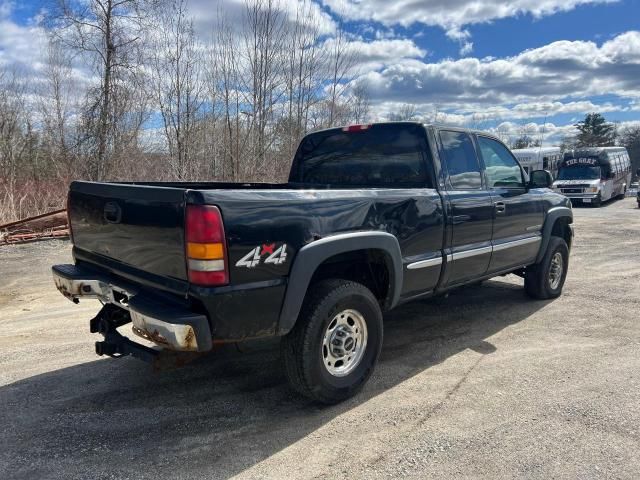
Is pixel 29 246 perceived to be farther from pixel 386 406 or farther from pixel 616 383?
pixel 616 383

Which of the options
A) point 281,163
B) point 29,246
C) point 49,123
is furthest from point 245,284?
point 49,123

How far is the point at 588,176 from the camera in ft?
75.1

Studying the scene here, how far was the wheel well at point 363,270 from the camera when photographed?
3.57 metres

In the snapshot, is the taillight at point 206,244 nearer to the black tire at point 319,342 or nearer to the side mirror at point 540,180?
the black tire at point 319,342

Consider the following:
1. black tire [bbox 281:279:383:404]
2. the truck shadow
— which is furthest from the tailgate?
the truck shadow

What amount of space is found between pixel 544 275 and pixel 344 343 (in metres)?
3.57

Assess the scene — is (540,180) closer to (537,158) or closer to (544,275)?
(544,275)

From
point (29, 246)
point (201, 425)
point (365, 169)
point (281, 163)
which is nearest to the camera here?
point (201, 425)

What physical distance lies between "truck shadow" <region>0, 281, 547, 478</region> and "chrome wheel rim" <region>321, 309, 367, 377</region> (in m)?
0.27

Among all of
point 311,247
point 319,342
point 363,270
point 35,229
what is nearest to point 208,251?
point 311,247

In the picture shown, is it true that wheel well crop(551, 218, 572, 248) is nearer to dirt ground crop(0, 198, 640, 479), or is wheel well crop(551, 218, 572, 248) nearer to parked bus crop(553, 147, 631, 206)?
dirt ground crop(0, 198, 640, 479)

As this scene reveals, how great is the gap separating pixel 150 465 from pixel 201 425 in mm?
498

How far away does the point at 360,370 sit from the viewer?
11.9ft

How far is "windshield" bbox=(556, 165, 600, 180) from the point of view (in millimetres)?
22812
